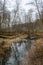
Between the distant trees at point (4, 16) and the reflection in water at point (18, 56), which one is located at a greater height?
the distant trees at point (4, 16)

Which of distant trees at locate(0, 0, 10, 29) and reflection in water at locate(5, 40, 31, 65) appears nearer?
reflection in water at locate(5, 40, 31, 65)

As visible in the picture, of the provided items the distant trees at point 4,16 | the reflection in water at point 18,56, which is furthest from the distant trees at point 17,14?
the reflection in water at point 18,56

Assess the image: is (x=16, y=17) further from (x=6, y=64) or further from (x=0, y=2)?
(x=6, y=64)

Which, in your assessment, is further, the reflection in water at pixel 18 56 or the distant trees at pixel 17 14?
the distant trees at pixel 17 14

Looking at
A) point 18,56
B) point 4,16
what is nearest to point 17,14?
point 4,16

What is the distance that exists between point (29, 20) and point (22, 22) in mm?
718

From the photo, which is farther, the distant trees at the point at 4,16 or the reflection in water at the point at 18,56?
the distant trees at the point at 4,16

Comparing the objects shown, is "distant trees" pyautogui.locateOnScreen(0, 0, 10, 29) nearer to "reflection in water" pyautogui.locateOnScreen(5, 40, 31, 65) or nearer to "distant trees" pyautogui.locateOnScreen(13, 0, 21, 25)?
→ "distant trees" pyautogui.locateOnScreen(13, 0, 21, 25)

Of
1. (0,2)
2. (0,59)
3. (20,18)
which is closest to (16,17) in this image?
(20,18)

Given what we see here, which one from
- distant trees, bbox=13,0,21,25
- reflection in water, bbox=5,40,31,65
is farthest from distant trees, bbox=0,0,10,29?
reflection in water, bbox=5,40,31,65

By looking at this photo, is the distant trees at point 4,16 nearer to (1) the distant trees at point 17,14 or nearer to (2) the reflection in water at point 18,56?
(1) the distant trees at point 17,14

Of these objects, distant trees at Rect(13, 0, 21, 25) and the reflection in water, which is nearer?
the reflection in water

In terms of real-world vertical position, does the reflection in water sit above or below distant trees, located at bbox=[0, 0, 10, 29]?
below

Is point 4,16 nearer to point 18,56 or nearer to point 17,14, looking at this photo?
point 17,14
